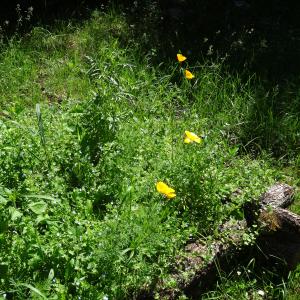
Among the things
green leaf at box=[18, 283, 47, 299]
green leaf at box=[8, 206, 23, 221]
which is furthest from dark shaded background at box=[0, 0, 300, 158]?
green leaf at box=[18, 283, 47, 299]

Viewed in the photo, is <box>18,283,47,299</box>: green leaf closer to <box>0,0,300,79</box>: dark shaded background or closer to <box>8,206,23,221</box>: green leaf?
<box>8,206,23,221</box>: green leaf

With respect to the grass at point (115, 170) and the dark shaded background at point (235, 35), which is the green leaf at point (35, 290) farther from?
the dark shaded background at point (235, 35)

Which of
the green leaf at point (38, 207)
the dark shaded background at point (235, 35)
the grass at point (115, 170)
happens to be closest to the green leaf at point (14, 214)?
the grass at point (115, 170)

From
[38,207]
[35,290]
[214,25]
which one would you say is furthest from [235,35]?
[35,290]

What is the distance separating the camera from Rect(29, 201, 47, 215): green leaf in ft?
8.37

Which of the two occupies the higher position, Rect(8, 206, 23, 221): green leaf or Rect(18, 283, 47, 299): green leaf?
Rect(8, 206, 23, 221): green leaf

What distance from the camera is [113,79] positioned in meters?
3.37

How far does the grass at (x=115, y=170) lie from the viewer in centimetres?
246

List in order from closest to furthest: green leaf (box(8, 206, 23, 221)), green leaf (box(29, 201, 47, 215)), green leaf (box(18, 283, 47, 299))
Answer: green leaf (box(18, 283, 47, 299)) → green leaf (box(8, 206, 23, 221)) → green leaf (box(29, 201, 47, 215))

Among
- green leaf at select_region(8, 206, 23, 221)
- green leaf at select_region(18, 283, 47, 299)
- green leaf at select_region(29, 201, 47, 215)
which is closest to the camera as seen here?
green leaf at select_region(18, 283, 47, 299)

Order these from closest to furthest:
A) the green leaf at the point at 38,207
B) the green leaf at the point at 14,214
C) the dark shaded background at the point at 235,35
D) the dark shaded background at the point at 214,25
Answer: the green leaf at the point at 14,214
the green leaf at the point at 38,207
the dark shaded background at the point at 235,35
the dark shaded background at the point at 214,25

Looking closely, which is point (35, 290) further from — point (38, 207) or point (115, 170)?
point (115, 170)

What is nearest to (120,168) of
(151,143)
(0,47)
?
(151,143)

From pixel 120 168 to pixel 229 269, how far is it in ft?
3.11
